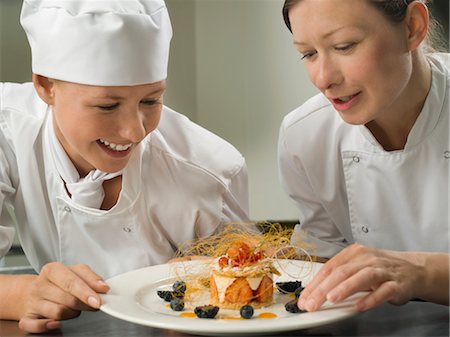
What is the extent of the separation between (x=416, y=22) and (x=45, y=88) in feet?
2.48

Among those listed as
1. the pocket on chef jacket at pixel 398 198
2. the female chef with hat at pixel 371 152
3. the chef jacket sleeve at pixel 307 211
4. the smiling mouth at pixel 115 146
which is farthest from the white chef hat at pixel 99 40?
the pocket on chef jacket at pixel 398 198

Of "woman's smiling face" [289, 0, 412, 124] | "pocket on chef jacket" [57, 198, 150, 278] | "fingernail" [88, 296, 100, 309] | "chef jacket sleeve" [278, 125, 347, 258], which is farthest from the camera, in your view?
"chef jacket sleeve" [278, 125, 347, 258]

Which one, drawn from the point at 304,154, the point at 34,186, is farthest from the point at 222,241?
the point at 34,186

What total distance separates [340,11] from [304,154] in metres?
0.41

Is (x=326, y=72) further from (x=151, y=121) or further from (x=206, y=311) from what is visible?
(x=206, y=311)

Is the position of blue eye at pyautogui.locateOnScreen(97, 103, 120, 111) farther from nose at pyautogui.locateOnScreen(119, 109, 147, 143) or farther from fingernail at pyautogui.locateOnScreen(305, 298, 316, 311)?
fingernail at pyautogui.locateOnScreen(305, 298, 316, 311)

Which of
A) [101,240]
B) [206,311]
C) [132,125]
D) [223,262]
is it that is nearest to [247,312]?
[206,311]

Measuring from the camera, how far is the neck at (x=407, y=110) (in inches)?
63.6

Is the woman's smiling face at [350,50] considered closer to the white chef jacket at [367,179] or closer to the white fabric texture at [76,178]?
the white chef jacket at [367,179]

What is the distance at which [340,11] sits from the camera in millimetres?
1438

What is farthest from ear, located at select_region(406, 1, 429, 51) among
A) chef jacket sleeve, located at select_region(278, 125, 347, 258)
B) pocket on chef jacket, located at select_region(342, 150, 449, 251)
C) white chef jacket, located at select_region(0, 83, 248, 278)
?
white chef jacket, located at select_region(0, 83, 248, 278)

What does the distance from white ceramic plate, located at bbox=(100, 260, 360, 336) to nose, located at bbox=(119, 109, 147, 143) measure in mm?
254

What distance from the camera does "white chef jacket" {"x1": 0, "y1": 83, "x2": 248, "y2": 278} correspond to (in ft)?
5.48

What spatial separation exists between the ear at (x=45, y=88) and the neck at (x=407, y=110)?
0.69 meters
